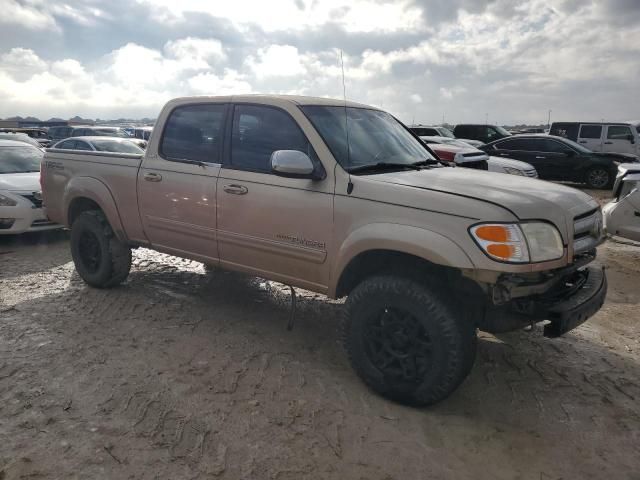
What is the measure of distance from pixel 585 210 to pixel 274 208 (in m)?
2.06

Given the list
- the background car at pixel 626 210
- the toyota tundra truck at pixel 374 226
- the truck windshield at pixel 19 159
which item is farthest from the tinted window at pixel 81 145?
the background car at pixel 626 210

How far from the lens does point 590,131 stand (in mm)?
17078

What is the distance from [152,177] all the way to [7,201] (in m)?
4.05

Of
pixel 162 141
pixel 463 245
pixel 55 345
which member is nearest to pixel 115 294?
pixel 55 345

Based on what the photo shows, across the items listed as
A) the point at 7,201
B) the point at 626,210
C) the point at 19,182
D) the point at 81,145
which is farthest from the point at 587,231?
the point at 81,145

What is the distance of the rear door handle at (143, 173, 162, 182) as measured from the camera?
4.38m

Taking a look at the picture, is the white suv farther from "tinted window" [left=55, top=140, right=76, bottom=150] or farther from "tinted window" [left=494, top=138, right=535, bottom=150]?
"tinted window" [left=55, top=140, right=76, bottom=150]

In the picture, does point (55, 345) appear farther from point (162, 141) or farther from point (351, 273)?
point (351, 273)

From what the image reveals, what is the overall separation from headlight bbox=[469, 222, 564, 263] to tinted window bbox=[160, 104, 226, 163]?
7.36 ft

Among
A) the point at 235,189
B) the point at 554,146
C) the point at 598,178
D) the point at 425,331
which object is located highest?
the point at 235,189

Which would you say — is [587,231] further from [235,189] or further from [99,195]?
[99,195]

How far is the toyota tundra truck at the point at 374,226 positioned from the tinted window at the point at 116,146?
5896 mm

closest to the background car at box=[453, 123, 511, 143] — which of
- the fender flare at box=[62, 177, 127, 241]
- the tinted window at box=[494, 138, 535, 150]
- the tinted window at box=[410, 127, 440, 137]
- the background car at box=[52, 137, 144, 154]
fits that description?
the tinted window at box=[410, 127, 440, 137]

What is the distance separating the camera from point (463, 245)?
2779 mm
